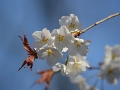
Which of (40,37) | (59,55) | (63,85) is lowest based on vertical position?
(59,55)

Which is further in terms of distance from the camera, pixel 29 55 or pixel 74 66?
pixel 74 66

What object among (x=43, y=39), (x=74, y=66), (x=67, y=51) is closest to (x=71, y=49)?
(x=67, y=51)

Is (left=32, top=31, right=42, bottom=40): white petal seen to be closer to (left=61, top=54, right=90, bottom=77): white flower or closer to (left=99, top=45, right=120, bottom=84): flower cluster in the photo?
(left=61, top=54, right=90, bottom=77): white flower

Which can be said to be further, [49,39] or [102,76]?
[102,76]

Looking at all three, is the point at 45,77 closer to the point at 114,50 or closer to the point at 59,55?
the point at 59,55

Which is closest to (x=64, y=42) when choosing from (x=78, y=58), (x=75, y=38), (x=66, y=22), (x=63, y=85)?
(x=75, y=38)

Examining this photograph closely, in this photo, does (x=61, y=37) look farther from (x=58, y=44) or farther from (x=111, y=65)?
(x=111, y=65)
